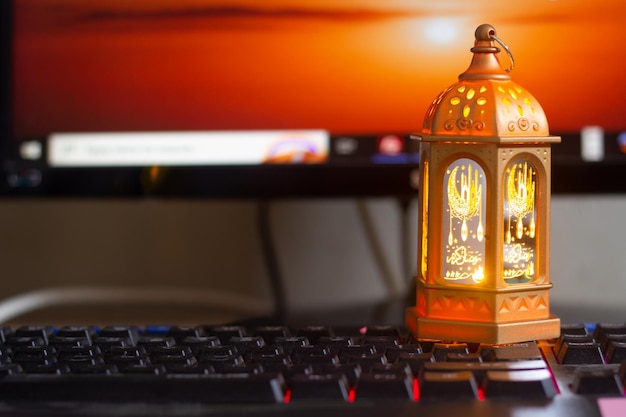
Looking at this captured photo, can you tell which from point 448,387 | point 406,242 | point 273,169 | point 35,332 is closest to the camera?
point 448,387

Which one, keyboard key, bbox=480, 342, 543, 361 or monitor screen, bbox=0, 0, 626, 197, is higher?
monitor screen, bbox=0, 0, 626, 197

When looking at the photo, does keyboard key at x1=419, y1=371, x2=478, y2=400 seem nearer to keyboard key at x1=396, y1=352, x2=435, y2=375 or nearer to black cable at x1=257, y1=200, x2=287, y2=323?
keyboard key at x1=396, y1=352, x2=435, y2=375

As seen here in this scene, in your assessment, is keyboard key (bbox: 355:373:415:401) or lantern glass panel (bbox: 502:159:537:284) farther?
lantern glass panel (bbox: 502:159:537:284)

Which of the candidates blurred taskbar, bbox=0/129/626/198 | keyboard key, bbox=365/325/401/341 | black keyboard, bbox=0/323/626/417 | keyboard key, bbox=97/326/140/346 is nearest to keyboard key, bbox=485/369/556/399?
black keyboard, bbox=0/323/626/417

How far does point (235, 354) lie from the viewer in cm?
43

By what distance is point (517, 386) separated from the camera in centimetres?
38

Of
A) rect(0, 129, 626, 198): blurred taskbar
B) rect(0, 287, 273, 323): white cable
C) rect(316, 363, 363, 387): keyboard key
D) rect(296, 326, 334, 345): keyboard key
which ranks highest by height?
rect(0, 129, 626, 198): blurred taskbar

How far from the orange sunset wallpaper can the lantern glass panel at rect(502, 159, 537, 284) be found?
22 cm

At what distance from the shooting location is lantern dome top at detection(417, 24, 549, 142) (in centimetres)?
47

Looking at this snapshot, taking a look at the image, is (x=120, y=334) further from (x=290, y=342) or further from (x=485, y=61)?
(x=485, y=61)

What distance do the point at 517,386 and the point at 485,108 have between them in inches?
6.6

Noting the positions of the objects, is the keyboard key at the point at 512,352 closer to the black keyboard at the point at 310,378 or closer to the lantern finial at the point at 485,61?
the black keyboard at the point at 310,378

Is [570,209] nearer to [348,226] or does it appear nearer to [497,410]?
[348,226]

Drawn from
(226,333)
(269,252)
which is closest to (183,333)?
(226,333)
